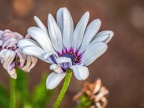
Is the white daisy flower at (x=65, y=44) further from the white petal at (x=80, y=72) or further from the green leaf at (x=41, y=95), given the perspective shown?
the green leaf at (x=41, y=95)

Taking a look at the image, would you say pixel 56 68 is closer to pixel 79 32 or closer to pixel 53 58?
pixel 53 58

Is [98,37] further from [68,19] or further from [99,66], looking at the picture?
[99,66]

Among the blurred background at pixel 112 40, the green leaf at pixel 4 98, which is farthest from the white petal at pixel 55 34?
the blurred background at pixel 112 40

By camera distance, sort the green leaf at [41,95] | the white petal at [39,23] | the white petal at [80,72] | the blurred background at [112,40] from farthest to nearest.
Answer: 1. the blurred background at [112,40]
2. the green leaf at [41,95]
3. the white petal at [39,23]
4. the white petal at [80,72]

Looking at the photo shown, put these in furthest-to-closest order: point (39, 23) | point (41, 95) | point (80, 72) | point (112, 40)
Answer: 1. point (112, 40)
2. point (41, 95)
3. point (39, 23)
4. point (80, 72)

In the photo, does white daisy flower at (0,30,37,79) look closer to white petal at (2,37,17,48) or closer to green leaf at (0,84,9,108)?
white petal at (2,37,17,48)

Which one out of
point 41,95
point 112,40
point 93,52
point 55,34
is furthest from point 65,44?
point 112,40

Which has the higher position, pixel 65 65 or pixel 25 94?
pixel 25 94

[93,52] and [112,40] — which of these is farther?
[112,40]
